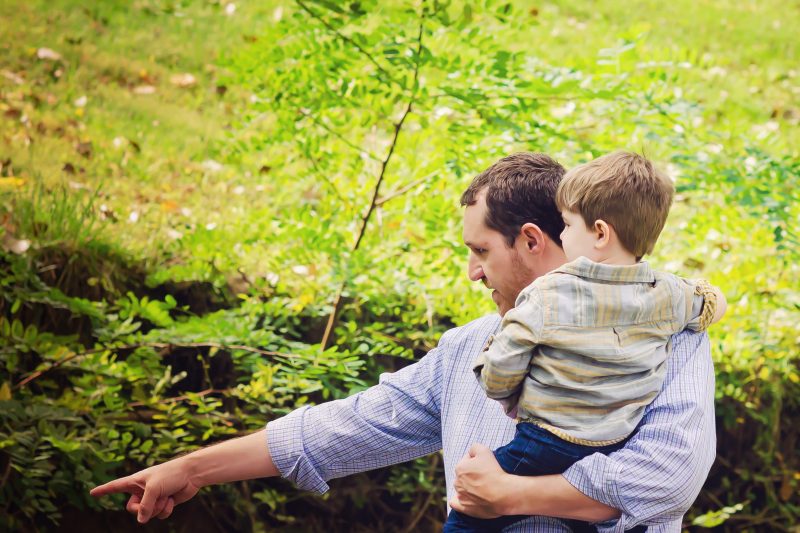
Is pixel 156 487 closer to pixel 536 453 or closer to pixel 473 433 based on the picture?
pixel 473 433

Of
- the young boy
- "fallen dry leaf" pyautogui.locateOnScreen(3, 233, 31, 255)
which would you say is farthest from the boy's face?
"fallen dry leaf" pyautogui.locateOnScreen(3, 233, 31, 255)

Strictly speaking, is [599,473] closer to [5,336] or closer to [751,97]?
[5,336]

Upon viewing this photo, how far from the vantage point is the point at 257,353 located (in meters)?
2.84

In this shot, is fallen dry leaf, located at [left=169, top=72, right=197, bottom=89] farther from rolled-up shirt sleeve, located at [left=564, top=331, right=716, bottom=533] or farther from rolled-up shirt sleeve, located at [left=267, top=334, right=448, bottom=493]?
rolled-up shirt sleeve, located at [left=564, top=331, right=716, bottom=533]

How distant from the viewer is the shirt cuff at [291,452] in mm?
2023

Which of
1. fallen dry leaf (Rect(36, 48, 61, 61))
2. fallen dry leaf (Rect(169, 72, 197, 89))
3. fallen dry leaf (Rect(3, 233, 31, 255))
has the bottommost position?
fallen dry leaf (Rect(3, 233, 31, 255))

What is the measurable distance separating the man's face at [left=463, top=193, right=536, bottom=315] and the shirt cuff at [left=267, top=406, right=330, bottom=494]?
1.84 ft

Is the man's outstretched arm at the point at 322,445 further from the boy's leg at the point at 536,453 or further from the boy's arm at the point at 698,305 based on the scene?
the boy's arm at the point at 698,305

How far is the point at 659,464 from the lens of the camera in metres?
1.59

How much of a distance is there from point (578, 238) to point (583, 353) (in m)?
0.24

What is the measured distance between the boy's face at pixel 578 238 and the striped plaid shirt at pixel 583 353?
54 millimetres

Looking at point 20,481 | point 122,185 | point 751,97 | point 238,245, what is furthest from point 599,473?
point 751,97

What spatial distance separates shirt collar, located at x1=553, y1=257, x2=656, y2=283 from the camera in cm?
164

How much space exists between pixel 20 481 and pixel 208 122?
2.63 metres
